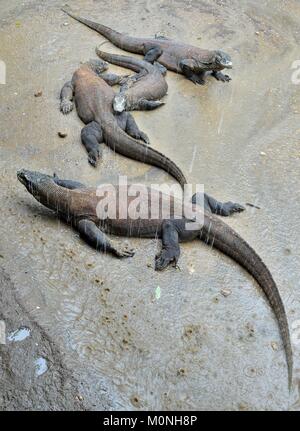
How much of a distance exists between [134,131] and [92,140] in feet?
1.93

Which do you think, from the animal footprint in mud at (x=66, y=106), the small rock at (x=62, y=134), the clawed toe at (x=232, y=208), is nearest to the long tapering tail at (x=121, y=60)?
the animal footprint in mud at (x=66, y=106)

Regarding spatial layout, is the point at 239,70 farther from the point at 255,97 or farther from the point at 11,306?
the point at 11,306

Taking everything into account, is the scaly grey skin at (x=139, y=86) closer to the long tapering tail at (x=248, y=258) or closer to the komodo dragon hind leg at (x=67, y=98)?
the komodo dragon hind leg at (x=67, y=98)

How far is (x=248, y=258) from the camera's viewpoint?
16.1ft

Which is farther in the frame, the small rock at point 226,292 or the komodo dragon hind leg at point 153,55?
the komodo dragon hind leg at point 153,55

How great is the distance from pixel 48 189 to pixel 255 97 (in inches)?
149

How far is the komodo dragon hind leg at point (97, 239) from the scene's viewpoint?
16.1 feet

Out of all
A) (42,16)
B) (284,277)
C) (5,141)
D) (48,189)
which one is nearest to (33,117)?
(5,141)

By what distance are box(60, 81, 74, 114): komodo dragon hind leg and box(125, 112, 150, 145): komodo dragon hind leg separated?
32.6 inches

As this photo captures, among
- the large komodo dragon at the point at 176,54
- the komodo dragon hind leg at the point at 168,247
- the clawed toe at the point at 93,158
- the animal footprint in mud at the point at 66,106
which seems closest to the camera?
the komodo dragon hind leg at the point at 168,247

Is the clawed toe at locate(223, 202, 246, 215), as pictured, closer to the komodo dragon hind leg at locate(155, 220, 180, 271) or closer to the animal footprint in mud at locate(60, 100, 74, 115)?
the komodo dragon hind leg at locate(155, 220, 180, 271)

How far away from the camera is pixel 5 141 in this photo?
626cm

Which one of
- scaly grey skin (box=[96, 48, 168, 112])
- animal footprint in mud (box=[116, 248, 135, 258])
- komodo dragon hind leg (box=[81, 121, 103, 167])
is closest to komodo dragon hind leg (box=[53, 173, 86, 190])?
komodo dragon hind leg (box=[81, 121, 103, 167])

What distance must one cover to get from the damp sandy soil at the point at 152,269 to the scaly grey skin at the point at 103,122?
0.50ft
